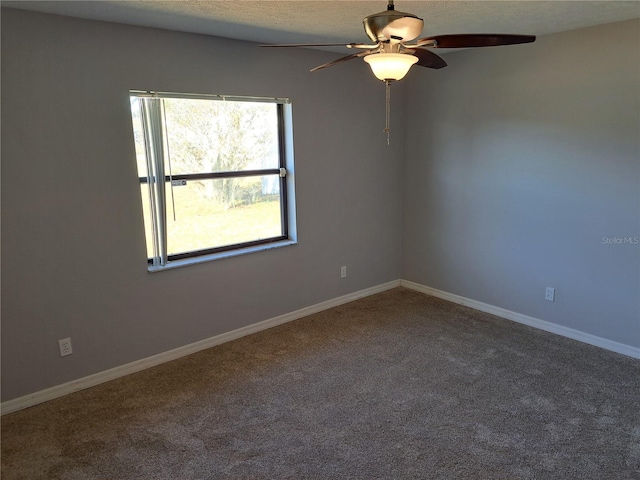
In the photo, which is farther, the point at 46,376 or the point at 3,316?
the point at 46,376

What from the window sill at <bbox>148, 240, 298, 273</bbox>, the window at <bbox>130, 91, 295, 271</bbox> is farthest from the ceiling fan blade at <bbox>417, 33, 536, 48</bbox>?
the window sill at <bbox>148, 240, 298, 273</bbox>

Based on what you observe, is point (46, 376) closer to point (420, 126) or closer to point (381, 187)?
point (381, 187)

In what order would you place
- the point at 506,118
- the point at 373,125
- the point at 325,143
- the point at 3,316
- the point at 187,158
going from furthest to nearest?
the point at 373,125, the point at 325,143, the point at 506,118, the point at 187,158, the point at 3,316

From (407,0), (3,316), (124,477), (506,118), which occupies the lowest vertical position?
(124,477)

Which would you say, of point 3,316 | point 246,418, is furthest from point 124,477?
point 3,316

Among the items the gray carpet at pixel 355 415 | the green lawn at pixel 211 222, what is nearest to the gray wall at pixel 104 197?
the green lawn at pixel 211 222

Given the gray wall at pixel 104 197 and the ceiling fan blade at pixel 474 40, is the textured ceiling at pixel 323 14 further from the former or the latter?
the ceiling fan blade at pixel 474 40

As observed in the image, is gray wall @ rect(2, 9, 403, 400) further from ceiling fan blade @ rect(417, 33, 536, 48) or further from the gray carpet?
ceiling fan blade @ rect(417, 33, 536, 48)

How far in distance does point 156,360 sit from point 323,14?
2601mm

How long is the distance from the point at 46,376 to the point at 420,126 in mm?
3731

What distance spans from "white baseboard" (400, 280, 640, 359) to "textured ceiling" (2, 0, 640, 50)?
2268 mm

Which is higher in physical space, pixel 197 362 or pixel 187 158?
pixel 187 158

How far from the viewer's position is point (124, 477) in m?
2.06

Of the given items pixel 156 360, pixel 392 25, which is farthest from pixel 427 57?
pixel 156 360
